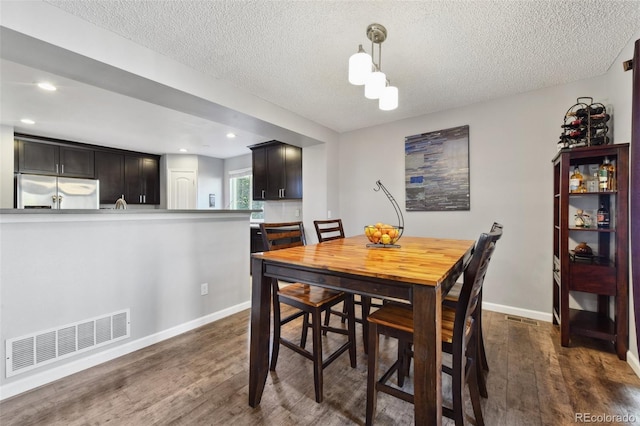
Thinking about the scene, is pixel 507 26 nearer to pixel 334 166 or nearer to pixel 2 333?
pixel 334 166

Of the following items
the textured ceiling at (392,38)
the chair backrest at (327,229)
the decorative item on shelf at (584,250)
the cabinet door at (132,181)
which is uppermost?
the textured ceiling at (392,38)

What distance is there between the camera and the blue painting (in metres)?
3.23

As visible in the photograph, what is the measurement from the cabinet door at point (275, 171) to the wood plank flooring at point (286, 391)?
293cm

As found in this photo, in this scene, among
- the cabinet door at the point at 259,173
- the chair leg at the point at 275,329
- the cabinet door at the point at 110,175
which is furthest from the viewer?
the cabinet door at the point at 110,175

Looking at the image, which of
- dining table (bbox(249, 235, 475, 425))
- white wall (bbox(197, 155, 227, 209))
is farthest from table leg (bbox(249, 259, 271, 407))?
white wall (bbox(197, 155, 227, 209))

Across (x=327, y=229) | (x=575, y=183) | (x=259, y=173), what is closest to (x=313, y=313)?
(x=327, y=229)

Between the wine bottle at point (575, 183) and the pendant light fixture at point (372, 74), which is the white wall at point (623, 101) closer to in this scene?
the wine bottle at point (575, 183)

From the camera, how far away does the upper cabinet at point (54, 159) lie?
14.1 feet

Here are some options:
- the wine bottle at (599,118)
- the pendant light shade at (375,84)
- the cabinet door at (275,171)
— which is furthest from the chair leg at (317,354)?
the cabinet door at (275,171)

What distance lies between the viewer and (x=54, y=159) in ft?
15.0

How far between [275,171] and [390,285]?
402 centimetres

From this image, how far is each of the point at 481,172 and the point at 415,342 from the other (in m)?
2.74

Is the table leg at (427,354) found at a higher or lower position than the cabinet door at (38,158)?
lower

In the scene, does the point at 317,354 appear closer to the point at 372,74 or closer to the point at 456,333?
the point at 456,333
